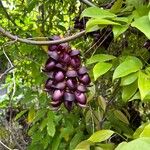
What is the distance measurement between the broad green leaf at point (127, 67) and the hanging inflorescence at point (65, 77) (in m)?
0.07

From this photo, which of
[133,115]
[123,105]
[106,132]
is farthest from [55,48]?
[133,115]

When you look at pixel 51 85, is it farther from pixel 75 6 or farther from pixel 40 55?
pixel 75 6

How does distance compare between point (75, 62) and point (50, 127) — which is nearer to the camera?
point (75, 62)

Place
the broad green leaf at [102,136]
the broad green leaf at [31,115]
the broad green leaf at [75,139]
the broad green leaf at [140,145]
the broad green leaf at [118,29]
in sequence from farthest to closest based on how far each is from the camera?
the broad green leaf at [31,115] < the broad green leaf at [75,139] < the broad green leaf at [102,136] < the broad green leaf at [118,29] < the broad green leaf at [140,145]

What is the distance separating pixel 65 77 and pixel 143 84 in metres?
0.17

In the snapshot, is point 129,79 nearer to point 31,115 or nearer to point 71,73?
point 71,73

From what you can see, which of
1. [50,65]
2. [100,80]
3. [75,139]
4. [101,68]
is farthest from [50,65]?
[100,80]

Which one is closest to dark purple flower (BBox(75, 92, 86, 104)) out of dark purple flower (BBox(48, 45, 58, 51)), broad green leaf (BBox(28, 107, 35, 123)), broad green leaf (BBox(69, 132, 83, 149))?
dark purple flower (BBox(48, 45, 58, 51))

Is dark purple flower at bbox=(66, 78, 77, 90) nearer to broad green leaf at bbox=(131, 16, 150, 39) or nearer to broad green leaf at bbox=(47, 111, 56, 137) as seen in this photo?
broad green leaf at bbox=(131, 16, 150, 39)

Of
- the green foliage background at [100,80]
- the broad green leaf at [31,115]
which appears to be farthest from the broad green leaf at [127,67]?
the broad green leaf at [31,115]

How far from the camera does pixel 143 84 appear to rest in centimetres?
85

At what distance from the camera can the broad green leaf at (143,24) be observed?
784 millimetres

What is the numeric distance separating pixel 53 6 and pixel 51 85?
105 centimetres

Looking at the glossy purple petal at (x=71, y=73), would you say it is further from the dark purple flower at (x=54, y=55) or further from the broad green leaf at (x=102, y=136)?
the broad green leaf at (x=102, y=136)
